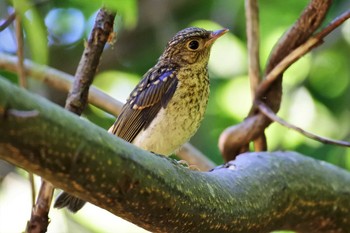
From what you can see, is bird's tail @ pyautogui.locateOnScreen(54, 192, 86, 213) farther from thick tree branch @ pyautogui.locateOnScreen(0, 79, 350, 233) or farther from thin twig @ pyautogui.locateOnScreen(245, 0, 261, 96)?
thin twig @ pyautogui.locateOnScreen(245, 0, 261, 96)

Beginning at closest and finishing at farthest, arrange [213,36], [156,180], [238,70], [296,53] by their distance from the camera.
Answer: [156,180], [296,53], [213,36], [238,70]

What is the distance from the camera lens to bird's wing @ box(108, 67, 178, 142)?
129 inches

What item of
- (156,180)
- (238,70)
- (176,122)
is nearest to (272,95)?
(176,122)

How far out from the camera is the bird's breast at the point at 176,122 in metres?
3.21

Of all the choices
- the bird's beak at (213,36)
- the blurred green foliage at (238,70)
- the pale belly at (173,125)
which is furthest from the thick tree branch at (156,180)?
the blurred green foliage at (238,70)

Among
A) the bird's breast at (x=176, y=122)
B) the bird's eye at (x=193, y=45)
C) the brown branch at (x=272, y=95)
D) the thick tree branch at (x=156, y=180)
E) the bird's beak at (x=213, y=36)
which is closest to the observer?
the thick tree branch at (x=156, y=180)

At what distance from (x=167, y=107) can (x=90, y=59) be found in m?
0.76

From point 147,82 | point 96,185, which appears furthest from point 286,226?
point 96,185

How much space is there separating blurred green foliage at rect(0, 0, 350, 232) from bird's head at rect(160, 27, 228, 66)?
2.76ft

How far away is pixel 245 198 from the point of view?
2.22 metres

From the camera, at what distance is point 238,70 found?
5.06m

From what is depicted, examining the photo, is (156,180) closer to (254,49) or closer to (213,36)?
(254,49)

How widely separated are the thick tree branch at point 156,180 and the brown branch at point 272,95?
39 cm

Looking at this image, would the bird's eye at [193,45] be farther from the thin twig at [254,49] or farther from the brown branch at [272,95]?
the brown branch at [272,95]
